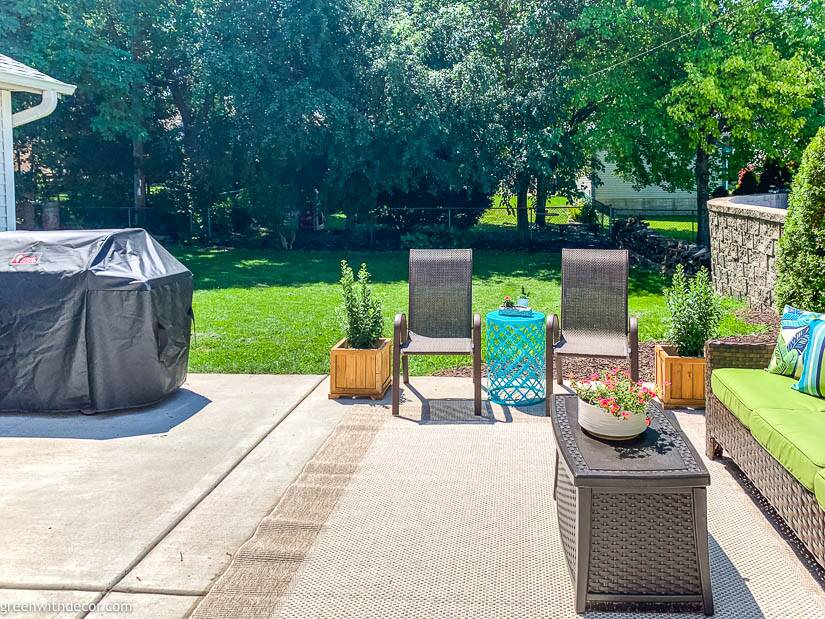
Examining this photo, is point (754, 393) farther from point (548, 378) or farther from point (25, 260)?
point (25, 260)

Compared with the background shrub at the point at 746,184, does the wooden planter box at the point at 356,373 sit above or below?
below

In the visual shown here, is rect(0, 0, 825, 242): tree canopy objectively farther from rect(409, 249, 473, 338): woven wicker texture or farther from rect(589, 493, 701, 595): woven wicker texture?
rect(589, 493, 701, 595): woven wicker texture

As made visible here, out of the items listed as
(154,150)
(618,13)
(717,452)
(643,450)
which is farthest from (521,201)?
(643,450)

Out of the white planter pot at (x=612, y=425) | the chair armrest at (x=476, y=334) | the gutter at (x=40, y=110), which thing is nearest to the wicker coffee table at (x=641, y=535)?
Answer: the white planter pot at (x=612, y=425)

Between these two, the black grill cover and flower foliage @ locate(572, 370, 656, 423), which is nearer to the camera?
flower foliage @ locate(572, 370, 656, 423)

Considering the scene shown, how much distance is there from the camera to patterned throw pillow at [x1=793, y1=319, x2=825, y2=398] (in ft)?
13.9

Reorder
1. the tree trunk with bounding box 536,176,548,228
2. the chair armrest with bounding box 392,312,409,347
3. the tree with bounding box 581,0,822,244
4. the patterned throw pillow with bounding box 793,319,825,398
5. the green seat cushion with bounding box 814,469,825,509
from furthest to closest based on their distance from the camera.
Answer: the tree trunk with bounding box 536,176,548,228
the tree with bounding box 581,0,822,244
the chair armrest with bounding box 392,312,409,347
the patterned throw pillow with bounding box 793,319,825,398
the green seat cushion with bounding box 814,469,825,509

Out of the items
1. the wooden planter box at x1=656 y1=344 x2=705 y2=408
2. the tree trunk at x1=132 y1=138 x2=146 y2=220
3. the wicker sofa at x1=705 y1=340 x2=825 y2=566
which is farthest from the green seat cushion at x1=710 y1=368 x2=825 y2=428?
the tree trunk at x1=132 y1=138 x2=146 y2=220

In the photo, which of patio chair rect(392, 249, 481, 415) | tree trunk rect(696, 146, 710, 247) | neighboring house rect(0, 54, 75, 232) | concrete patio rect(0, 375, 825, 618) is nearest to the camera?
concrete patio rect(0, 375, 825, 618)

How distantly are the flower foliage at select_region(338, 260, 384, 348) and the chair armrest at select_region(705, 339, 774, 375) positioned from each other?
107 inches

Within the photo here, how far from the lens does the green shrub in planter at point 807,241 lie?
245 inches

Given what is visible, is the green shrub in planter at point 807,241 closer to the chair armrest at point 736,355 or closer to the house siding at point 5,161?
the chair armrest at point 736,355

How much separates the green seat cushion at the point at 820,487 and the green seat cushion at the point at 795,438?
1.2 inches

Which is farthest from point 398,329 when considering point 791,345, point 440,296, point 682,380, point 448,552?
point 791,345
